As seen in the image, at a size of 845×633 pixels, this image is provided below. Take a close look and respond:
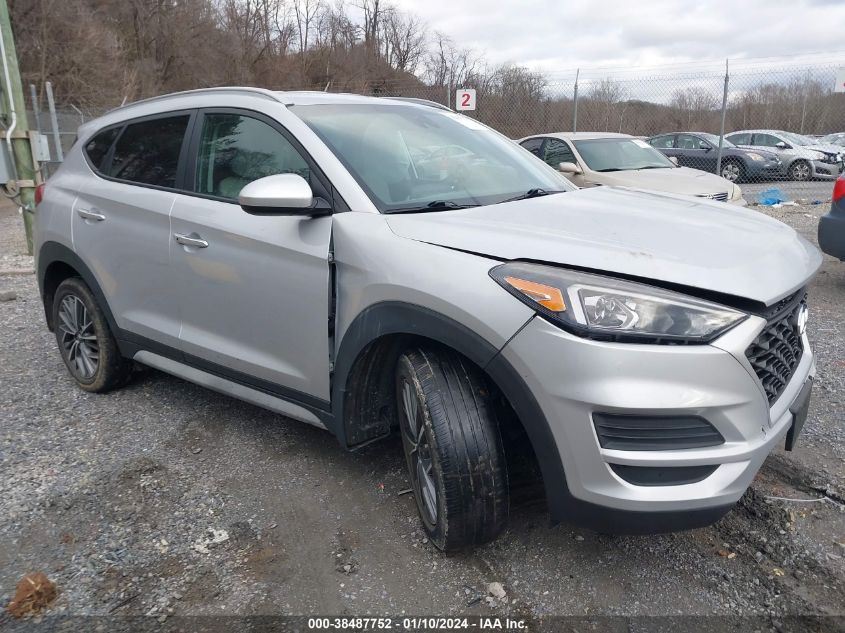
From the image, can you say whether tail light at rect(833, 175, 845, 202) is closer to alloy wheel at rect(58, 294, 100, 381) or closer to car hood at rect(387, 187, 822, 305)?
car hood at rect(387, 187, 822, 305)

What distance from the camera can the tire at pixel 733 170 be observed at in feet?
58.1

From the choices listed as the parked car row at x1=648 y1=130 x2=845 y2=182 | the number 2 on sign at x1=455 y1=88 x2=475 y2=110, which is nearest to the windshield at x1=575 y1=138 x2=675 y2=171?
the number 2 on sign at x1=455 y1=88 x2=475 y2=110

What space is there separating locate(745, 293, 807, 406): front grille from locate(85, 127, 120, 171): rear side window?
3.57 metres

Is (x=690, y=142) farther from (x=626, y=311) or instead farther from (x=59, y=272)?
(x=626, y=311)

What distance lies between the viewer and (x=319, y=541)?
265 centimetres

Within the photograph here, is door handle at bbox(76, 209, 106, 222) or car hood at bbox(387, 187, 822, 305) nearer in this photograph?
car hood at bbox(387, 187, 822, 305)

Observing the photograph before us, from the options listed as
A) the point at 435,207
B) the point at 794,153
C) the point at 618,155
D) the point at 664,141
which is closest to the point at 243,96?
the point at 435,207

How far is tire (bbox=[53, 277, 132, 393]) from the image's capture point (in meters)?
3.95

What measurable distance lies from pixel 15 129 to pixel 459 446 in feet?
26.4

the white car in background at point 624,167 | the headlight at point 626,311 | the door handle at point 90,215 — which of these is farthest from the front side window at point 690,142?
the headlight at point 626,311

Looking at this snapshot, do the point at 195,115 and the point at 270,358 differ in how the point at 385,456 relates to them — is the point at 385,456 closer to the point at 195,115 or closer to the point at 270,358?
the point at 270,358

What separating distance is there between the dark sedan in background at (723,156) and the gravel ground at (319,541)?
14805mm

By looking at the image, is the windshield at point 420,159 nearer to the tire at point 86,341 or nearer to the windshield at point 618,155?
the tire at point 86,341

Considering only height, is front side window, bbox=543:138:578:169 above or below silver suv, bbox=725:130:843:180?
above
